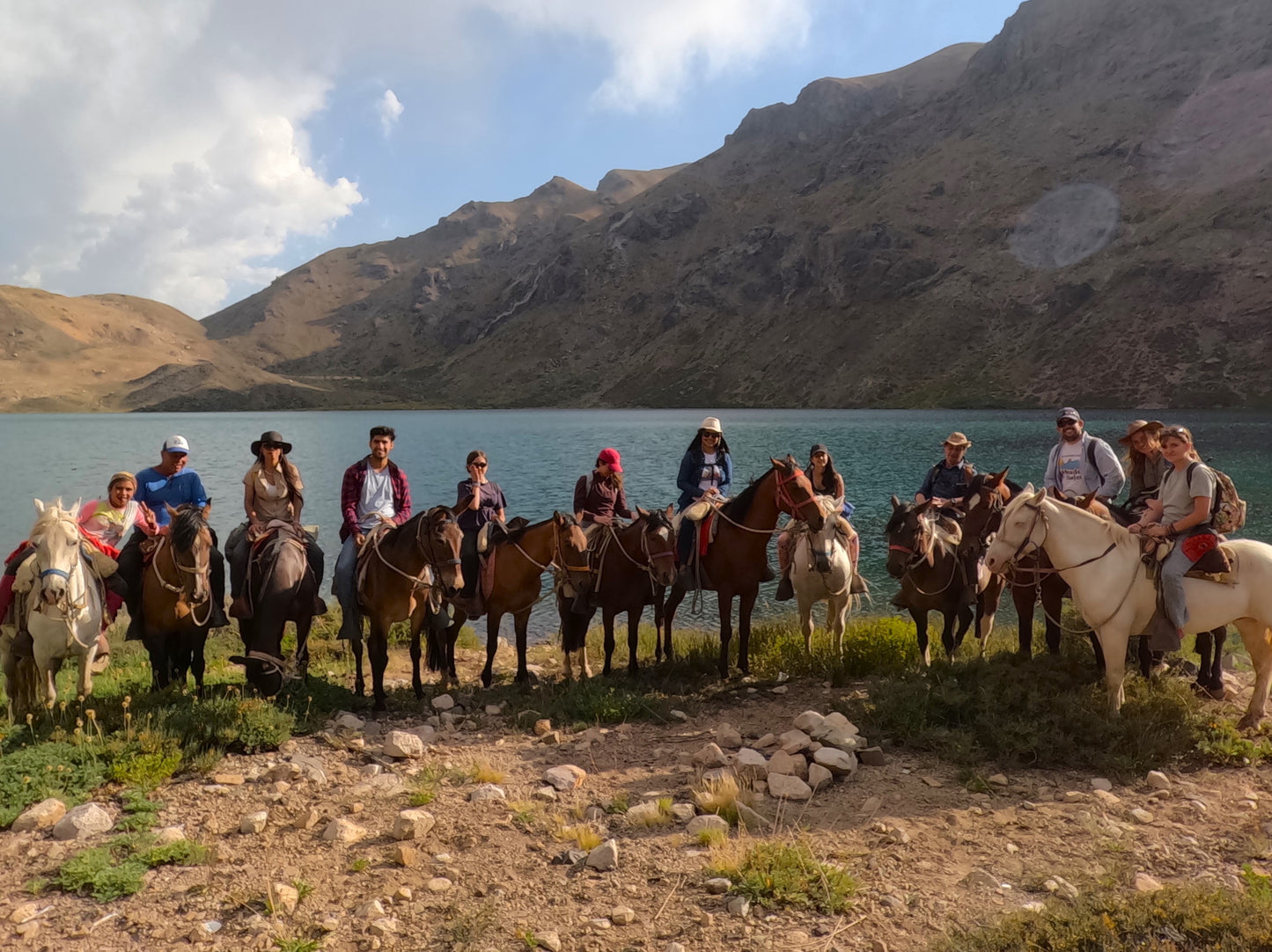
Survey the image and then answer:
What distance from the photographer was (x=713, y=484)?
11.3 m

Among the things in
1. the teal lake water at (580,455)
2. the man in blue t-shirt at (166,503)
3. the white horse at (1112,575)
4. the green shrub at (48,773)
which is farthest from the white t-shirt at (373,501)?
the teal lake water at (580,455)

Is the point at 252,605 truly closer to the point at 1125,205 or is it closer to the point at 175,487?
the point at 175,487

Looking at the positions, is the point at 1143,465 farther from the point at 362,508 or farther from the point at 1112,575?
the point at 362,508

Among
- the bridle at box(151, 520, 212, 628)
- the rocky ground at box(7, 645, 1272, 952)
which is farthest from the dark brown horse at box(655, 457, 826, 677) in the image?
the bridle at box(151, 520, 212, 628)

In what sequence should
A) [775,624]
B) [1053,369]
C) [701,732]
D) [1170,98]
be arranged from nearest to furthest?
[701,732] < [775,624] < [1053,369] < [1170,98]

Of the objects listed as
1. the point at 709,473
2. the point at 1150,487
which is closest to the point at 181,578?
the point at 709,473

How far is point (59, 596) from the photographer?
7.70m

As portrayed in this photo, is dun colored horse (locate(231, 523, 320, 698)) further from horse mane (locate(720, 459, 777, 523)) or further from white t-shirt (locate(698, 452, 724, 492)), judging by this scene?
horse mane (locate(720, 459, 777, 523))

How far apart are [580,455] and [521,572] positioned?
176 feet

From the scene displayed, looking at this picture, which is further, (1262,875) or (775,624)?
(775,624)

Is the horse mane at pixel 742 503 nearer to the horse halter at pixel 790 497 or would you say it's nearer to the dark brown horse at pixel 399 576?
the horse halter at pixel 790 497

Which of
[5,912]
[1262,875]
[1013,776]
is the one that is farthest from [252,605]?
[1262,875]

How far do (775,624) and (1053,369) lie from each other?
122 metres

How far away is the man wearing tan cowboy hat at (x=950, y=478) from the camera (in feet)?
36.8
